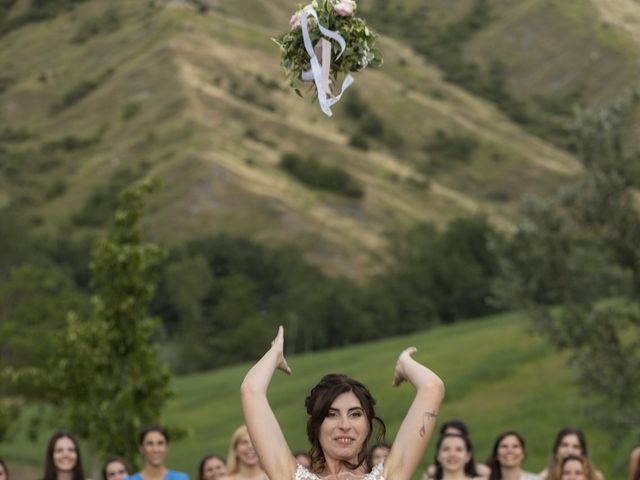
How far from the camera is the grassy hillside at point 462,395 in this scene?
42.1 m

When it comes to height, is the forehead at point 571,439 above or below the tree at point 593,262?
below

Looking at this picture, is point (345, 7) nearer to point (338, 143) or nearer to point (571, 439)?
point (571, 439)

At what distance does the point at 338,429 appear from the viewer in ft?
16.2

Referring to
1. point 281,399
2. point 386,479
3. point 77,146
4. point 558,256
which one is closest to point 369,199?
point 77,146

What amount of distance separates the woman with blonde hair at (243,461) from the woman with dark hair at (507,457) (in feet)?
5.65

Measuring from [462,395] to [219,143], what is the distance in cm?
9967

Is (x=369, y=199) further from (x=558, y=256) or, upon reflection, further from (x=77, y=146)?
(x=558, y=256)

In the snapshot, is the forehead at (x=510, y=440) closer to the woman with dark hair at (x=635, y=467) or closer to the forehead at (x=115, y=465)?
the woman with dark hair at (x=635, y=467)

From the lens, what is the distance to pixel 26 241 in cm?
11006

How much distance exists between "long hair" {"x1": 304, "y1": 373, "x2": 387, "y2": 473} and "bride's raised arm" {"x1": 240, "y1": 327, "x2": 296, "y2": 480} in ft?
0.40

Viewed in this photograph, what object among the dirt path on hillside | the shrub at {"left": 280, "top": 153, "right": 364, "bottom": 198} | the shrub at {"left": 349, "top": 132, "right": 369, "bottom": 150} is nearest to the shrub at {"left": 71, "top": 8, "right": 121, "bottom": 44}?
the dirt path on hillside

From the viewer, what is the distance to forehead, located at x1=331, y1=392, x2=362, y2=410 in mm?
4957

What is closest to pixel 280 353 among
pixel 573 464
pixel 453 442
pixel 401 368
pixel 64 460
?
pixel 401 368

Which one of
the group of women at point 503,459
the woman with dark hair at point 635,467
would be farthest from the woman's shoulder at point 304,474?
the woman with dark hair at point 635,467
